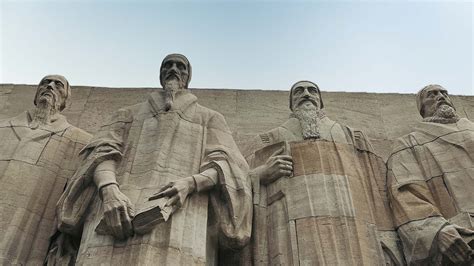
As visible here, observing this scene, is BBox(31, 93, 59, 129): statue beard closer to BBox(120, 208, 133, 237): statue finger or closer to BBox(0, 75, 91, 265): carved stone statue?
BBox(0, 75, 91, 265): carved stone statue

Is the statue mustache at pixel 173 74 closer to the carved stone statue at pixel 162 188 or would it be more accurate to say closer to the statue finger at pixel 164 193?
the carved stone statue at pixel 162 188

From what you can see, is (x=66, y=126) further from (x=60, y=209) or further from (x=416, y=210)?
(x=416, y=210)

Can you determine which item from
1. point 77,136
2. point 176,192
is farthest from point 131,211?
point 77,136

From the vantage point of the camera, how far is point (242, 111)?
40.0ft

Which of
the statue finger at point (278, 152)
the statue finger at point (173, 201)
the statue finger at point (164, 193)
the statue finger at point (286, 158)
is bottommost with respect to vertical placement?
the statue finger at point (173, 201)

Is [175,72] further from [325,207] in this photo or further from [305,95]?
[325,207]

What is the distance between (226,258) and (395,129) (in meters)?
5.46

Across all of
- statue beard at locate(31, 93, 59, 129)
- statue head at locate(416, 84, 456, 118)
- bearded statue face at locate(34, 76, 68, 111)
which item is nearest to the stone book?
statue beard at locate(31, 93, 59, 129)

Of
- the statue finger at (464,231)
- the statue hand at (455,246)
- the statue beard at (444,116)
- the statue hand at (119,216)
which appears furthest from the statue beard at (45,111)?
the statue finger at (464,231)

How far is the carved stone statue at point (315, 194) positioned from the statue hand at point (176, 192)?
1.29 m

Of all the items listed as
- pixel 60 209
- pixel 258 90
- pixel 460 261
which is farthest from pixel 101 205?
pixel 258 90

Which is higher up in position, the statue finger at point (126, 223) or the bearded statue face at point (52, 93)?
the bearded statue face at point (52, 93)

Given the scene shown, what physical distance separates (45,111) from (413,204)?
6.06 metres

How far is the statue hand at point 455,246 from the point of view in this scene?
7.04 meters
